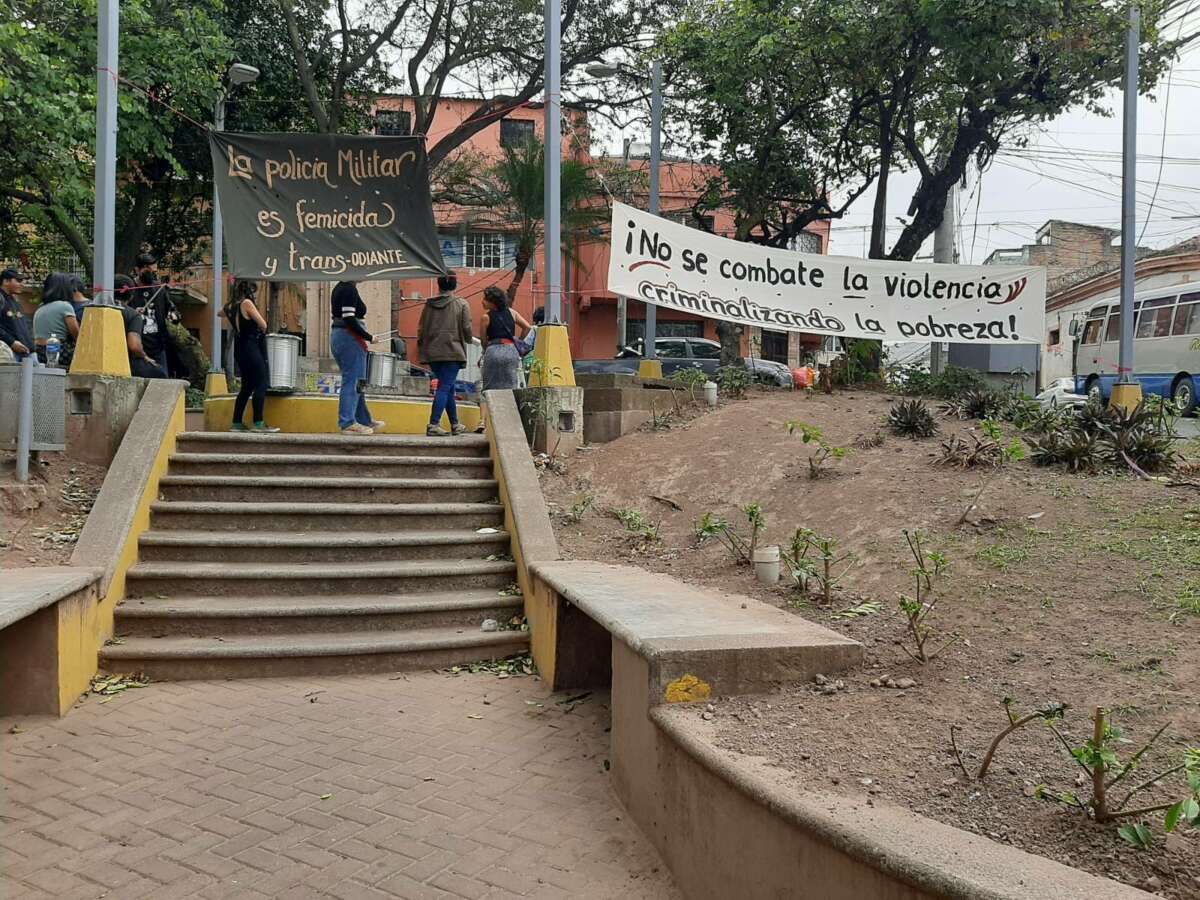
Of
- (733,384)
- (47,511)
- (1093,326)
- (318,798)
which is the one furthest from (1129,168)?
(1093,326)

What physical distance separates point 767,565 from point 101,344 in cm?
522

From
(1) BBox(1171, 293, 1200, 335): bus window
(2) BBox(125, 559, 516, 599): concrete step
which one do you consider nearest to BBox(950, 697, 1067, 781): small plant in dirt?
(2) BBox(125, 559, 516, 599): concrete step

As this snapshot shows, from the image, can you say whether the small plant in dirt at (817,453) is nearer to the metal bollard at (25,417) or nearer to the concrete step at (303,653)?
the concrete step at (303,653)

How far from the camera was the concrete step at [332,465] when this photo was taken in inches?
251

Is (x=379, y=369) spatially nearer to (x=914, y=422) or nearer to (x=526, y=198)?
(x=914, y=422)

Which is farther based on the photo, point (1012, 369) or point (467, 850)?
point (1012, 369)

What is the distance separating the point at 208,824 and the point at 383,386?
8.96 meters

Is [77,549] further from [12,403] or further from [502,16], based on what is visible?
[502,16]

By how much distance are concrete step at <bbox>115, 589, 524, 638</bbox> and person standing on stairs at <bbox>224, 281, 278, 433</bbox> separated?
286 cm

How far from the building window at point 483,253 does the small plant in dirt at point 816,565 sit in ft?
82.4

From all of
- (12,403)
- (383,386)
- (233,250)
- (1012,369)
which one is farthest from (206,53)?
(1012,369)

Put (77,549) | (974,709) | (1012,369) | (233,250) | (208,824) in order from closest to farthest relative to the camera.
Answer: (974,709) → (208,824) → (77,549) → (233,250) → (1012,369)

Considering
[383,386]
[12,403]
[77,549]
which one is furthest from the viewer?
[383,386]

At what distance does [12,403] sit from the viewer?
18.6 feet
